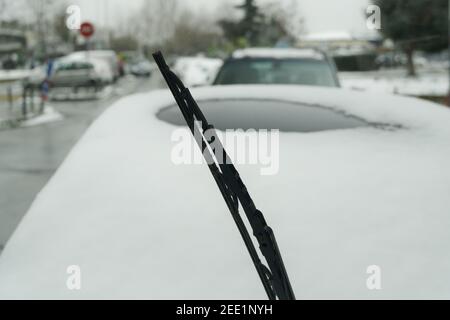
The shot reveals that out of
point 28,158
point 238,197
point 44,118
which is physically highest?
point 238,197

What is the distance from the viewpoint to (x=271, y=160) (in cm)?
213

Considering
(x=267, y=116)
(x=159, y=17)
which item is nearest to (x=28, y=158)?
(x=267, y=116)

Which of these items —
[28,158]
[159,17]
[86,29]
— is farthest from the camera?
[86,29]

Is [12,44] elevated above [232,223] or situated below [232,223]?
below

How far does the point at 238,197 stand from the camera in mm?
1583

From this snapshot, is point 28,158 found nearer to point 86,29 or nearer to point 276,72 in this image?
point 276,72

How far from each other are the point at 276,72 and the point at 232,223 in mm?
5577

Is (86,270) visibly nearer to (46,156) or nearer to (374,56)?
(46,156)

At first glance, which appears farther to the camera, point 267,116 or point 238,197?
point 267,116

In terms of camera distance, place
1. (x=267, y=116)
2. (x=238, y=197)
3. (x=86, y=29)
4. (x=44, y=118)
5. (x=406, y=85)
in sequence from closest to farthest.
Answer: (x=238, y=197), (x=267, y=116), (x=44, y=118), (x=86, y=29), (x=406, y=85)

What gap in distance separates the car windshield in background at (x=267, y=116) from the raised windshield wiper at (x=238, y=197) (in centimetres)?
A: 86

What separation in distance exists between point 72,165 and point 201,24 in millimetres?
97458

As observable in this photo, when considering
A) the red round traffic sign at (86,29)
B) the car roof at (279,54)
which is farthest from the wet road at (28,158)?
the red round traffic sign at (86,29)

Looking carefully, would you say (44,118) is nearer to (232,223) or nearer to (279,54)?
(279,54)
